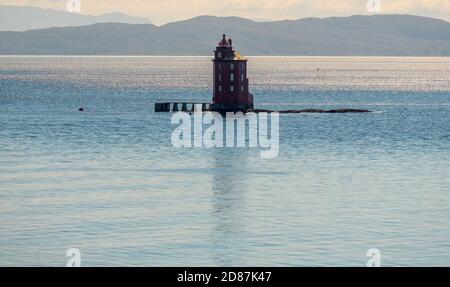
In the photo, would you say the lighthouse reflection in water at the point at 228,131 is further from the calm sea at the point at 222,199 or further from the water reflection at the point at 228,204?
the water reflection at the point at 228,204

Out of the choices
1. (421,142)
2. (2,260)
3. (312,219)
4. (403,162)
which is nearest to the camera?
(2,260)

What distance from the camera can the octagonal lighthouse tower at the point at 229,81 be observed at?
12275cm

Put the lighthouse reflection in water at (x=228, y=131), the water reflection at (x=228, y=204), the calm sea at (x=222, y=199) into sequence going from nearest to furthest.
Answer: the calm sea at (x=222, y=199)
the water reflection at (x=228, y=204)
the lighthouse reflection in water at (x=228, y=131)

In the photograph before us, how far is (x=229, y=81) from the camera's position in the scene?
12356 cm

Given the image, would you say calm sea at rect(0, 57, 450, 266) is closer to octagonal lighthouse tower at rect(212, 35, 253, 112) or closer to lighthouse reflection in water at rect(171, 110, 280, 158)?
lighthouse reflection in water at rect(171, 110, 280, 158)

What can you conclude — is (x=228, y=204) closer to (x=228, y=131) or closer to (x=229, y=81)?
(x=228, y=131)

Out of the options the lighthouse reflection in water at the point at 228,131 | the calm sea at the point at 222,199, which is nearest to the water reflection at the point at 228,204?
the calm sea at the point at 222,199

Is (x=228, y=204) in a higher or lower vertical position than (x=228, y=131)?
higher

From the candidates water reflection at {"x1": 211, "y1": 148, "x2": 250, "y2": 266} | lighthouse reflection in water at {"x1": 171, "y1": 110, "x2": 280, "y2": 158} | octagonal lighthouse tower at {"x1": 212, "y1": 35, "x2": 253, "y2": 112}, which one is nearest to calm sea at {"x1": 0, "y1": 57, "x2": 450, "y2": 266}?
water reflection at {"x1": 211, "y1": 148, "x2": 250, "y2": 266}

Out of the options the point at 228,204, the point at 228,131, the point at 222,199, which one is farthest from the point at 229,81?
the point at 228,204

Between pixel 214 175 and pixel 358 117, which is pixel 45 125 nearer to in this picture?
pixel 358 117

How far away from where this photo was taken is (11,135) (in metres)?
102
